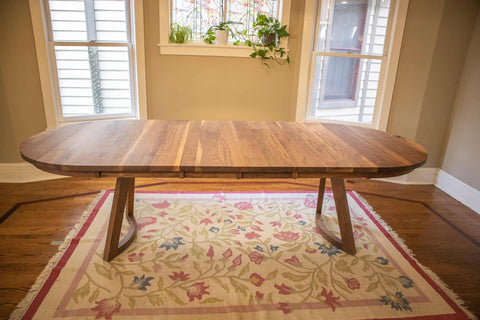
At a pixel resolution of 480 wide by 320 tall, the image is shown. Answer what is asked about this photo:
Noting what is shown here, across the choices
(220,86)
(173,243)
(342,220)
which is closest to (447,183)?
(342,220)

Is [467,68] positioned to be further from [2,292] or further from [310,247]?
[2,292]

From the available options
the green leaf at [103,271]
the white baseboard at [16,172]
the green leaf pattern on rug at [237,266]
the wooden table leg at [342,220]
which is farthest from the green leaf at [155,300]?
the white baseboard at [16,172]

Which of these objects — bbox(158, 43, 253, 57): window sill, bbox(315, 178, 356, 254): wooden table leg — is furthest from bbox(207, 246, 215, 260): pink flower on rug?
bbox(158, 43, 253, 57): window sill

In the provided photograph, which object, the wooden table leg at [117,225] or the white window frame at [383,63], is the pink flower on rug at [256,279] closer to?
the wooden table leg at [117,225]

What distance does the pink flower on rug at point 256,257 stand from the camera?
1.95 metres

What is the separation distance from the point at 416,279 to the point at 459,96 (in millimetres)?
1913

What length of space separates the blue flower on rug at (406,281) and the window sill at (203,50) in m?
2.27

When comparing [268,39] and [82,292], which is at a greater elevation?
[268,39]

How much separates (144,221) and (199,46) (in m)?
1.69

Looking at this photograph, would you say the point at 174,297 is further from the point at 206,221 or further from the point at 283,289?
the point at 206,221

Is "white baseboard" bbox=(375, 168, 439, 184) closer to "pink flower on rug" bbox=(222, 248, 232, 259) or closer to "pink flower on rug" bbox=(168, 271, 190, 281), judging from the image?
"pink flower on rug" bbox=(222, 248, 232, 259)

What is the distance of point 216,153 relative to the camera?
162cm

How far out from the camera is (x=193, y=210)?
2.51m

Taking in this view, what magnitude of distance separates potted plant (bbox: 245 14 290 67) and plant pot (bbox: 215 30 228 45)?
201mm
